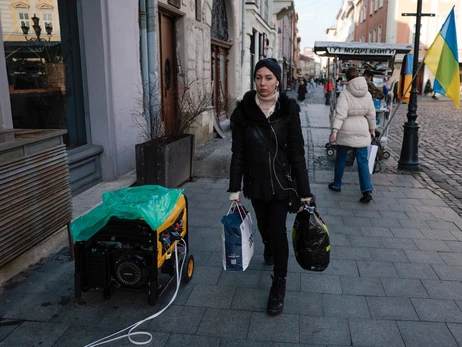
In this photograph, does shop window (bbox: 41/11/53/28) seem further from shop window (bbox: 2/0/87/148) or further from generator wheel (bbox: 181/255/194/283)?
generator wheel (bbox: 181/255/194/283)

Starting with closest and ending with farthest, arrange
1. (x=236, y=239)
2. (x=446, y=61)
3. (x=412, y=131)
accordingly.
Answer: (x=236, y=239), (x=446, y=61), (x=412, y=131)

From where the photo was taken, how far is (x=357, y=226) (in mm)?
5336

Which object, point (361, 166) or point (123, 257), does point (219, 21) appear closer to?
point (361, 166)

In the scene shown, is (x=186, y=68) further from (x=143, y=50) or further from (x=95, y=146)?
(x=95, y=146)

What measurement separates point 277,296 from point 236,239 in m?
0.55

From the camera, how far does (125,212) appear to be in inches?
124

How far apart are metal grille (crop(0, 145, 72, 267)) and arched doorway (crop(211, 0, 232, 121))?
9.59 meters

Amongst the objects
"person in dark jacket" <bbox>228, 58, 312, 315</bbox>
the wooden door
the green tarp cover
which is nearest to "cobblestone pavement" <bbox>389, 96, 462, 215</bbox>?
"person in dark jacket" <bbox>228, 58, 312, 315</bbox>

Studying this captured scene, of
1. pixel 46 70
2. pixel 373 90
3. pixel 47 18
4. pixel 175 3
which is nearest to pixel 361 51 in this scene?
pixel 373 90

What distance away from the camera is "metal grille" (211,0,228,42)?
42.5 ft

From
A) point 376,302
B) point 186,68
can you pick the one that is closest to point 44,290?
point 376,302

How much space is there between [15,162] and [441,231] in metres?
4.59

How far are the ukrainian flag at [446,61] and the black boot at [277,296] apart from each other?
557cm

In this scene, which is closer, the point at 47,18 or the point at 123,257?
the point at 123,257
